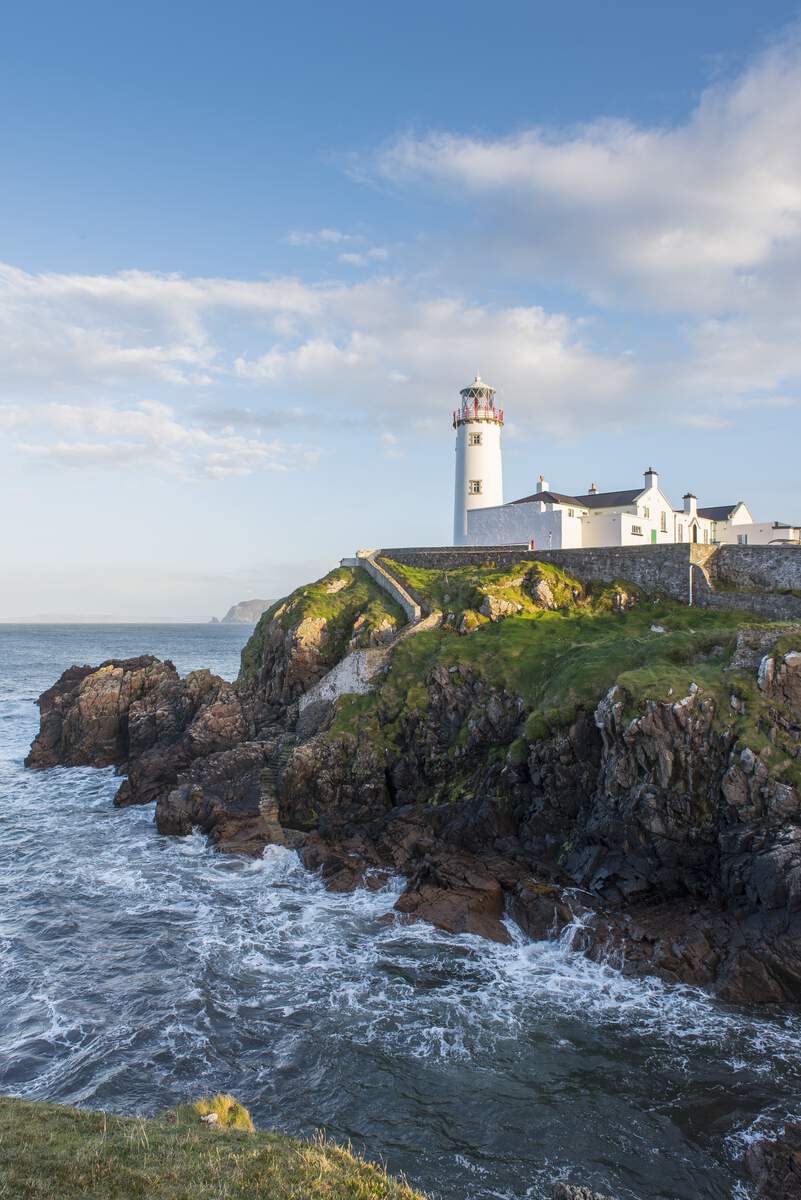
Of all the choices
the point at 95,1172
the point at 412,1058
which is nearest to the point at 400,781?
the point at 412,1058

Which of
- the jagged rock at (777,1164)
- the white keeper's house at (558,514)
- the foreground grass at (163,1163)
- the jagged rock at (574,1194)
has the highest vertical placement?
the white keeper's house at (558,514)

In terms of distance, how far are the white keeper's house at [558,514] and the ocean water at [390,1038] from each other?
35518mm

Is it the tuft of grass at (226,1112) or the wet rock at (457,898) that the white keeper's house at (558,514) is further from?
the tuft of grass at (226,1112)

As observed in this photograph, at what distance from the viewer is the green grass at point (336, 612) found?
1927 inches

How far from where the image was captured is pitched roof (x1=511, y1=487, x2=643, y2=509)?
184 feet

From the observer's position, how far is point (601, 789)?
29828 millimetres

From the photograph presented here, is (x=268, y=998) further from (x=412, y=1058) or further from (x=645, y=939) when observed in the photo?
(x=645, y=939)

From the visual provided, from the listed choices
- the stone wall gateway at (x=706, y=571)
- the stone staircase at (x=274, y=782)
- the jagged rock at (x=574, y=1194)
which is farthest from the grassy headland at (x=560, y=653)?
the jagged rock at (x=574, y=1194)

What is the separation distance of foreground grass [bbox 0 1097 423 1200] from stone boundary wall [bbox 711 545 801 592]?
39617mm

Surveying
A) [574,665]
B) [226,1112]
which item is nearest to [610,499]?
[574,665]

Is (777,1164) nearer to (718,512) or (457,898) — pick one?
(457,898)

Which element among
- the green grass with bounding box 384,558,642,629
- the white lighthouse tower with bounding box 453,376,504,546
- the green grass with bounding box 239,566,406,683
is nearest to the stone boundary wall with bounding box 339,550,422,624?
the green grass with bounding box 239,566,406,683

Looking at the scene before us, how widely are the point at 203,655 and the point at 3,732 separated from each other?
76.1m

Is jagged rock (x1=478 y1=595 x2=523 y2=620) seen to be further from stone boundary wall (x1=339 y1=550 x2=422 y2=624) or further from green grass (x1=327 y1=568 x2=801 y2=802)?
stone boundary wall (x1=339 y1=550 x2=422 y2=624)
